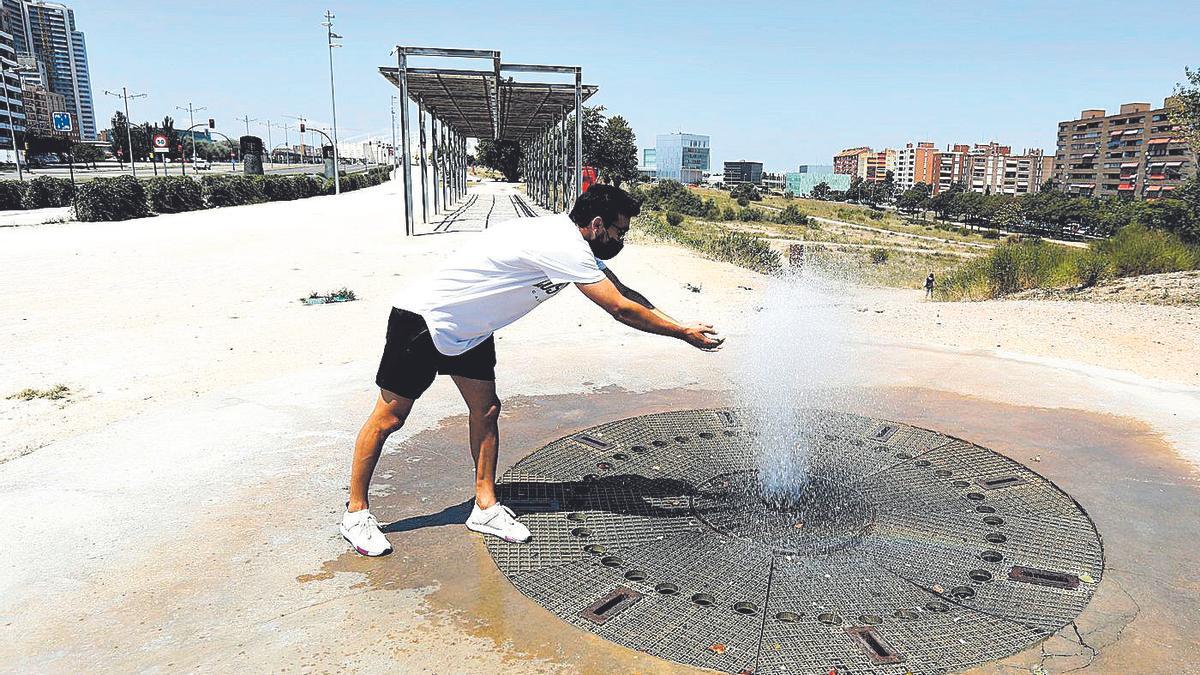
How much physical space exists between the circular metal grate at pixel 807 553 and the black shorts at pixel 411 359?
0.80 m

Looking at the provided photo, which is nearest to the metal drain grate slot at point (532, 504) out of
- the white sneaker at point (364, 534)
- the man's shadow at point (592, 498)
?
the man's shadow at point (592, 498)

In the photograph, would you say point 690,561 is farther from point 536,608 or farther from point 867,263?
point 867,263

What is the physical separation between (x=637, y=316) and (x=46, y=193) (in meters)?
32.0

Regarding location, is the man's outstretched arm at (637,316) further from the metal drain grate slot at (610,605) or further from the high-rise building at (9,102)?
the high-rise building at (9,102)

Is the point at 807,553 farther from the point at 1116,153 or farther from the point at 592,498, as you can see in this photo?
the point at 1116,153

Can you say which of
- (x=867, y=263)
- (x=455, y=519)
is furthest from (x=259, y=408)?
(x=867, y=263)

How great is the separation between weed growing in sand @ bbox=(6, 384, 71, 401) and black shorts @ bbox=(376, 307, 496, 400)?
12.4 ft

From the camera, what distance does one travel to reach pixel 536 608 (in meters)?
2.81

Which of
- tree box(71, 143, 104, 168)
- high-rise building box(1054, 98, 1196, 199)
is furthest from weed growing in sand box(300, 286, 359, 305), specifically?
high-rise building box(1054, 98, 1196, 199)

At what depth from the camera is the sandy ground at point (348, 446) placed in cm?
264

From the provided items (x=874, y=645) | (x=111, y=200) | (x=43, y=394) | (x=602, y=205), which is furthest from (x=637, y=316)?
(x=111, y=200)

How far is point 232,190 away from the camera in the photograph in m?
31.6

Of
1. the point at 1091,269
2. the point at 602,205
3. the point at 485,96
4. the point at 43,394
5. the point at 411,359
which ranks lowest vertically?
the point at 43,394

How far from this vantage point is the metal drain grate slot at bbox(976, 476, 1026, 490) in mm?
3891
